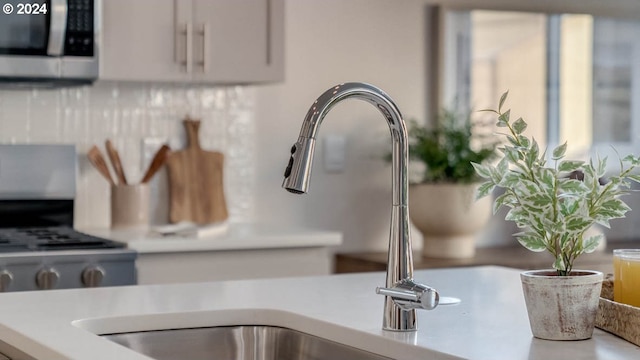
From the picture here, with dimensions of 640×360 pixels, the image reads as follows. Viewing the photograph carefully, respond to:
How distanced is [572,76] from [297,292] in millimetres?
2900

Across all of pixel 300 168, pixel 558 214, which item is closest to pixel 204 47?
pixel 300 168

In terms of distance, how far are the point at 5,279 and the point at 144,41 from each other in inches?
37.3

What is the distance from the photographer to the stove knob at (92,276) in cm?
304

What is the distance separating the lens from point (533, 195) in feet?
4.68

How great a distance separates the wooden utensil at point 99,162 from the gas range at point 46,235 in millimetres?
66

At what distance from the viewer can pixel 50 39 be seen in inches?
129

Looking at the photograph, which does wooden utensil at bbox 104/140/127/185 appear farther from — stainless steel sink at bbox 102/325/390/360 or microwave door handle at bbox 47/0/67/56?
stainless steel sink at bbox 102/325/390/360

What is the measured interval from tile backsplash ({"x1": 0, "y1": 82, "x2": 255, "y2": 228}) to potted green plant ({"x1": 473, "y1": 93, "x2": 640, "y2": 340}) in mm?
2467

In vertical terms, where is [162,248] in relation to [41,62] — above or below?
below

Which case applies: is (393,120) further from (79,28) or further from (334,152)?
(334,152)

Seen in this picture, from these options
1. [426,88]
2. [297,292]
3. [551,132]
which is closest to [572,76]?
[551,132]

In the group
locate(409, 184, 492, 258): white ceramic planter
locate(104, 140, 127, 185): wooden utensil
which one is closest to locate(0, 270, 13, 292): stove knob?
locate(104, 140, 127, 185): wooden utensil

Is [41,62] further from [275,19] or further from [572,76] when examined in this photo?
[572,76]

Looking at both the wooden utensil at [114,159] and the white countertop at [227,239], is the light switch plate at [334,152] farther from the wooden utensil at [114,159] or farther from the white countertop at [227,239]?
the wooden utensil at [114,159]
